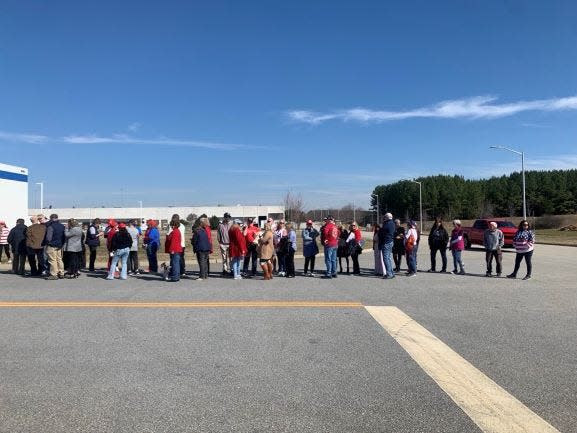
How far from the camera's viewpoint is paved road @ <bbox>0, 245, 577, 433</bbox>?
4.20 m

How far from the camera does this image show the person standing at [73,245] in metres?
13.6

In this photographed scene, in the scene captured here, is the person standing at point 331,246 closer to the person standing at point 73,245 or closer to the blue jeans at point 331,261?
the blue jeans at point 331,261

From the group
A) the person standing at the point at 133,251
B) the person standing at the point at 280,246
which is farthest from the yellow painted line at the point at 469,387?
the person standing at the point at 133,251

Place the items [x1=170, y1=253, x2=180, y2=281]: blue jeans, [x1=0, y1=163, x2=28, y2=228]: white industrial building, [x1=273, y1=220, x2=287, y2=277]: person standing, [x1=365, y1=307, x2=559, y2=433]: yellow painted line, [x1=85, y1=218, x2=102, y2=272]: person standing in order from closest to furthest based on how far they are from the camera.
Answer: [x1=365, y1=307, x2=559, y2=433]: yellow painted line, [x1=170, y1=253, x2=180, y2=281]: blue jeans, [x1=273, y1=220, x2=287, y2=277]: person standing, [x1=85, y1=218, x2=102, y2=272]: person standing, [x1=0, y1=163, x2=28, y2=228]: white industrial building

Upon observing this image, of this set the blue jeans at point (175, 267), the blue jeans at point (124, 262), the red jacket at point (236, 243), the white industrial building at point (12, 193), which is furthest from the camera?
the white industrial building at point (12, 193)

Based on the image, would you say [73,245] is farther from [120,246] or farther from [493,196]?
[493,196]

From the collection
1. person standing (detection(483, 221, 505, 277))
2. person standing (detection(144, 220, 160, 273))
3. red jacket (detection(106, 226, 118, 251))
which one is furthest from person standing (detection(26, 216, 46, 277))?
person standing (detection(483, 221, 505, 277))

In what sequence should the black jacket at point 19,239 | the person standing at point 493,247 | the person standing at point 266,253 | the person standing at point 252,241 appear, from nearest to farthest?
the person standing at point 266,253, the person standing at point 493,247, the black jacket at point 19,239, the person standing at point 252,241

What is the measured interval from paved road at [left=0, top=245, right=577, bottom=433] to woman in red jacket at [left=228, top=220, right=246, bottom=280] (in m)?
2.86

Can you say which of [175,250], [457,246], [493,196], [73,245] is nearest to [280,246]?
[175,250]

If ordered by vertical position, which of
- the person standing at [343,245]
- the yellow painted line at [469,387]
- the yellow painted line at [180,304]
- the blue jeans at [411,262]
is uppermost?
the person standing at [343,245]

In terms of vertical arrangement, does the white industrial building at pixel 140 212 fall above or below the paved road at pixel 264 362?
above

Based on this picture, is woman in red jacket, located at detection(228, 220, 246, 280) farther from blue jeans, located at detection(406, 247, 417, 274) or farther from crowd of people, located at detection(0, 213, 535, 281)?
blue jeans, located at detection(406, 247, 417, 274)

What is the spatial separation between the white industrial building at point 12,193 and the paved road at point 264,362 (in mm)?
16199
